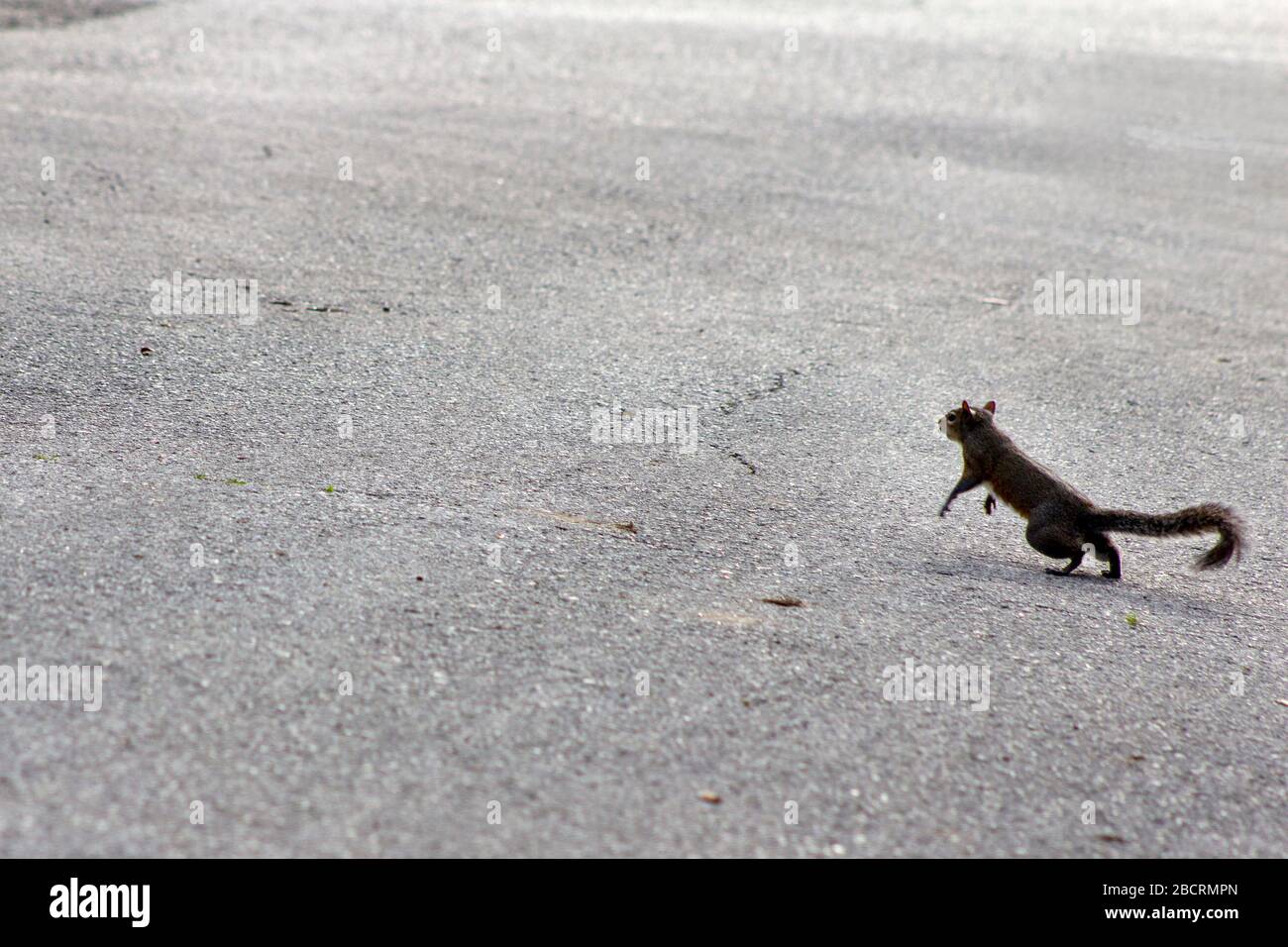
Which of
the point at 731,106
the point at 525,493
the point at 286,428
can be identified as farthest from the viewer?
the point at 731,106

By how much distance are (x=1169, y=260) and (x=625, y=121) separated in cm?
565

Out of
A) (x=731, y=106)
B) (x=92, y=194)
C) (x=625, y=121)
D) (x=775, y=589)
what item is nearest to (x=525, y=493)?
(x=775, y=589)

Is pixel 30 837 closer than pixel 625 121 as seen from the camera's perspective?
Yes

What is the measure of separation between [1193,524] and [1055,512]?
58 centimetres

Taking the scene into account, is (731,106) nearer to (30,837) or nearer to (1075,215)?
(1075,215)

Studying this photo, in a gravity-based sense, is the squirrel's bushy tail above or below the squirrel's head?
below

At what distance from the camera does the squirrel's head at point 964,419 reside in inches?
254

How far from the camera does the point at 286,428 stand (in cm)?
629

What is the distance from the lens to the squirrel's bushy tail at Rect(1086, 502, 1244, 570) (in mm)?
5617

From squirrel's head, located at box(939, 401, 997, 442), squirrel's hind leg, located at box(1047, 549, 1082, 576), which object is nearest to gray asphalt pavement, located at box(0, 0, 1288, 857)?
squirrel's hind leg, located at box(1047, 549, 1082, 576)

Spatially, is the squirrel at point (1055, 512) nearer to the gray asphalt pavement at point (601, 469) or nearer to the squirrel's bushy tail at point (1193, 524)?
the squirrel's bushy tail at point (1193, 524)

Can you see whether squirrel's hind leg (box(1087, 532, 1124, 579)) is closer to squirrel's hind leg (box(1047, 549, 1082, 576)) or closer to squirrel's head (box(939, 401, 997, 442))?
squirrel's hind leg (box(1047, 549, 1082, 576))

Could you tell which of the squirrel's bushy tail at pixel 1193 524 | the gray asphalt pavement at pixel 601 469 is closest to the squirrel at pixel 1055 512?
the squirrel's bushy tail at pixel 1193 524
